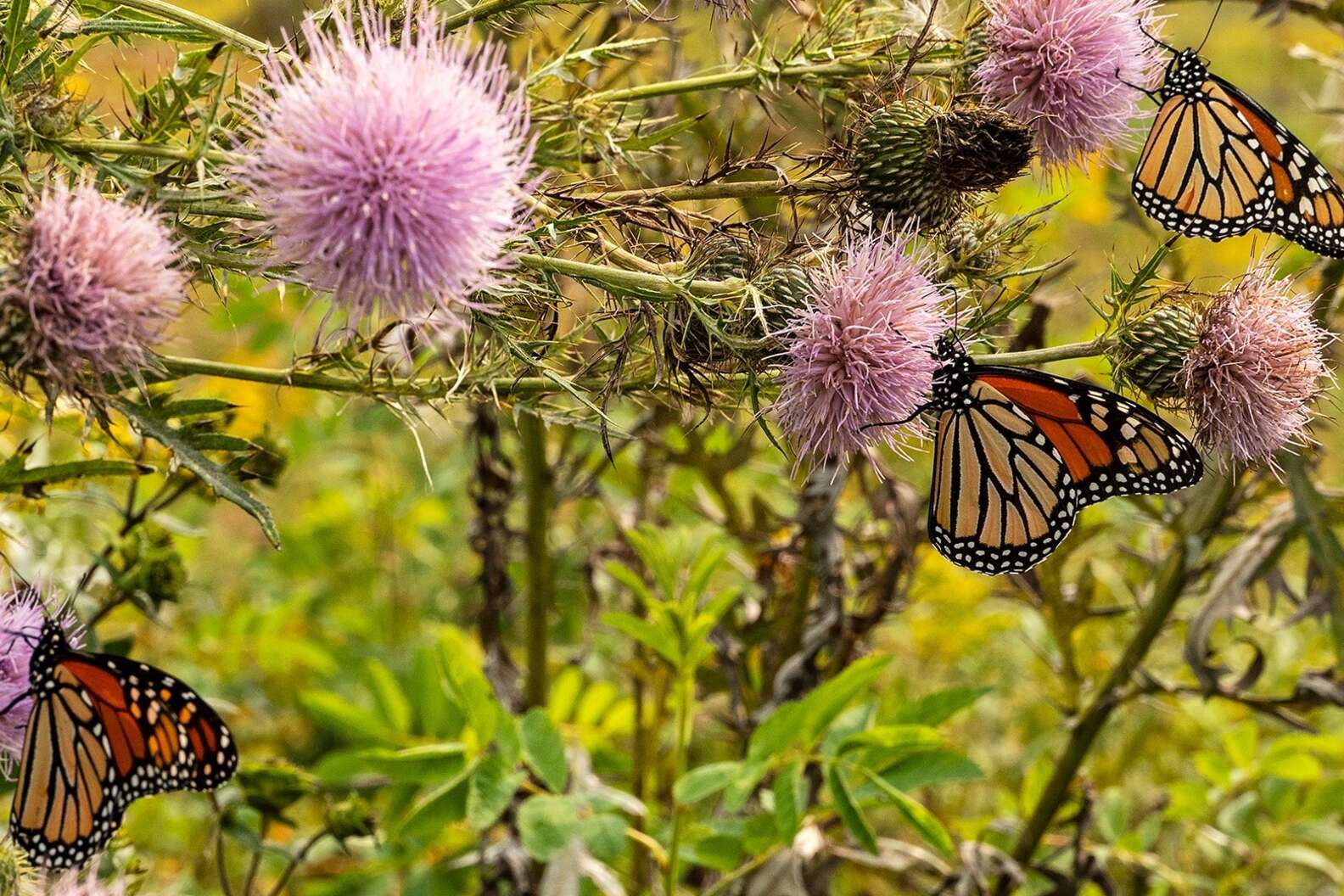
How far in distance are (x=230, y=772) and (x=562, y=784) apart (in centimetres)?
83

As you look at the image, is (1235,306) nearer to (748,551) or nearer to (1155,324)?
(1155,324)

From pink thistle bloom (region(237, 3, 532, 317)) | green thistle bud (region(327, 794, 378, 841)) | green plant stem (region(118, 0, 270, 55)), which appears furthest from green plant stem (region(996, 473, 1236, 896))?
green plant stem (region(118, 0, 270, 55))

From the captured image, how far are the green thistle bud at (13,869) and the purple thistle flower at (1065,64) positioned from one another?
2.12 meters

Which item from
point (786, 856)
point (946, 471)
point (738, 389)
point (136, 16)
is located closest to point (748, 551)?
point (786, 856)

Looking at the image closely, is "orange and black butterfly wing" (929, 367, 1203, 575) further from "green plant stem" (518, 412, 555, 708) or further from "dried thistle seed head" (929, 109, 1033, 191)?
"green plant stem" (518, 412, 555, 708)

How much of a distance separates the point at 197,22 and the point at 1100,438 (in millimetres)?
1834

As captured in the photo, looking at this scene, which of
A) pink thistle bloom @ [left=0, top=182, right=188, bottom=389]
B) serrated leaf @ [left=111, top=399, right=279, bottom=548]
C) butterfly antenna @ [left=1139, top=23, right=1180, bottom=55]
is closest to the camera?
pink thistle bloom @ [left=0, top=182, right=188, bottom=389]

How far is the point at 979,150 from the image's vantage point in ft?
7.31

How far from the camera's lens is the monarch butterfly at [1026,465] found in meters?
2.55

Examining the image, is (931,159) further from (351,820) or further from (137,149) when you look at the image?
(351,820)

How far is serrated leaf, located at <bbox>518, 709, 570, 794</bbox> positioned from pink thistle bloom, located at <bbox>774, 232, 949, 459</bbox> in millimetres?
1193

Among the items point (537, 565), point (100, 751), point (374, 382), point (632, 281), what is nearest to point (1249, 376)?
point (632, 281)

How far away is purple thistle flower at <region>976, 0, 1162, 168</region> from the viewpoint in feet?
7.68

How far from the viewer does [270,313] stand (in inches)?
187
